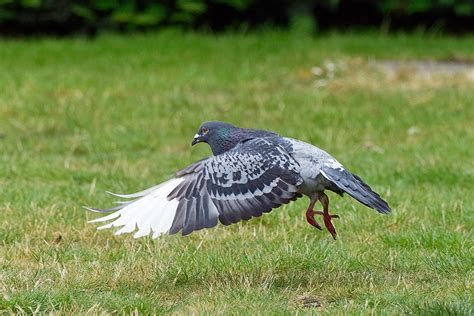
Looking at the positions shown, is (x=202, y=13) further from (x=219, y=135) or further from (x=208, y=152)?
(x=219, y=135)

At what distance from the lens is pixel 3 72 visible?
11531 millimetres

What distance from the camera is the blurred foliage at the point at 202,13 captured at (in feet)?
46.2

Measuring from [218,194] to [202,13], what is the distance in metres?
9.94

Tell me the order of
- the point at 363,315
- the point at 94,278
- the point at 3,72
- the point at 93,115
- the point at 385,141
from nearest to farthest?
the point at 363,315
the point at 94,278
the point at 385,141
the point at 93,115
the point at 3,72

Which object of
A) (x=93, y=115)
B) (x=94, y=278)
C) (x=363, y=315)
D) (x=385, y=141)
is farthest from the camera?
(x=93, y=115)

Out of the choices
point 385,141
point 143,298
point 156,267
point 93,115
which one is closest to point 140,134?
point 93,115

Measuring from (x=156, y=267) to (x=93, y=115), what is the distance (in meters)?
4.88

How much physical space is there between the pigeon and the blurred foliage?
893 cm

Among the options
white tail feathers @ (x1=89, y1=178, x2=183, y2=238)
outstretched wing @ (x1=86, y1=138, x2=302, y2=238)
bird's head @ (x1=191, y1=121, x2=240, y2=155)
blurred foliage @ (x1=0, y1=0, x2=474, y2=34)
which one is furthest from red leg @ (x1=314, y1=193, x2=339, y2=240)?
blurred foliage @ (x1=0, y1=0, x2=474, y2=34)

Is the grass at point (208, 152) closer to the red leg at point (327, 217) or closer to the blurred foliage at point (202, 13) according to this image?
the red leg at point (327, 217)

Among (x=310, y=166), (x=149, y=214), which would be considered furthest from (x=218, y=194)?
(x=310, y=166)

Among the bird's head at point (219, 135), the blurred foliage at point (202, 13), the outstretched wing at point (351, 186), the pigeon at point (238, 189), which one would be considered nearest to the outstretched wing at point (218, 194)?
the pigeon at point (238, 189)

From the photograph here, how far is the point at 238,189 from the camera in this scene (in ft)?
16.5

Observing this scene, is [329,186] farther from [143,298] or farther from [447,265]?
[143,298]
